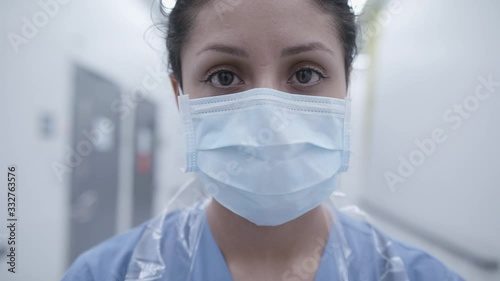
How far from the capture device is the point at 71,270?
662mm

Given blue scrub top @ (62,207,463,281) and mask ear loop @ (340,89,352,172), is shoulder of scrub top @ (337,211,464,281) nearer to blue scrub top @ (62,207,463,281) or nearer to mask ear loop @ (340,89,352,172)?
blue scrub top @ (62,207,463,281)

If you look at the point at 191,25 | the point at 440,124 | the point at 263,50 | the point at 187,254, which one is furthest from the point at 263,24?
the point at 440,124

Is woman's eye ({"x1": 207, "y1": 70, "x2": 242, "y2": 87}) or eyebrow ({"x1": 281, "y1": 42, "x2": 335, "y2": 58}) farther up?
eyebrow ({"x1": 281, "y1": 42, "x2": 335, "y2": 58})

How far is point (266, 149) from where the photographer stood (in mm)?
587

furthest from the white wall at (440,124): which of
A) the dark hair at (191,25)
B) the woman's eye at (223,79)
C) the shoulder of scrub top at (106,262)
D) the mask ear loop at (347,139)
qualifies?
the shoulder of scrub top at (106,262)

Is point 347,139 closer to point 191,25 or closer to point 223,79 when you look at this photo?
point 223,79

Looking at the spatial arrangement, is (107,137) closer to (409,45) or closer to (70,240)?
(70,240)

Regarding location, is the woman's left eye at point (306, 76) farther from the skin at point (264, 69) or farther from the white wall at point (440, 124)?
the white wall at point (440, 124)

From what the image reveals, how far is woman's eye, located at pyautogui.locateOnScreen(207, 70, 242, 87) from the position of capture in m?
0.63

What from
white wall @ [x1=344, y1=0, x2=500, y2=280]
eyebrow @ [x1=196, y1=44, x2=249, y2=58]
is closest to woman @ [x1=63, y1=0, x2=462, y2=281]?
eyebrow @ [x1=196, y1=44, x2=249, y2=58]

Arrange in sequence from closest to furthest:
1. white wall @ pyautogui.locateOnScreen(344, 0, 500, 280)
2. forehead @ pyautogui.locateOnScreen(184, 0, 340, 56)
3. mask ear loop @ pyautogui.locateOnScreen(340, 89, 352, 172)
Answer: forehead @ pyautogui.locateOnScreen(184, 0, 340, 56) → mask ear loop @ pyautogui.locateOnScreen(340, 89, 352, 172) → white wall @ pyautogui.locateOnScreen(344, 0, 500, 280)

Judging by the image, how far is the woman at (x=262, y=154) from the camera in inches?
23.1

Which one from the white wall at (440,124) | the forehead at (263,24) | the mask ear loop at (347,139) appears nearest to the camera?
the forehead at (263,24)

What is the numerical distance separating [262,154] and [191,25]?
1.05ft
